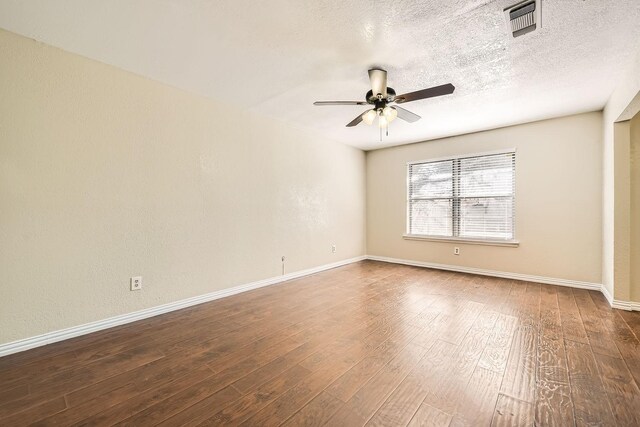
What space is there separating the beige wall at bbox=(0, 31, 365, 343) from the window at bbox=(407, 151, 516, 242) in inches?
109

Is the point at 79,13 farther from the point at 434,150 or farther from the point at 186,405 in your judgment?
the point at 434,150

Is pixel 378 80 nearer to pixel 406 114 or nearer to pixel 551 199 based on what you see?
pixel 406 114

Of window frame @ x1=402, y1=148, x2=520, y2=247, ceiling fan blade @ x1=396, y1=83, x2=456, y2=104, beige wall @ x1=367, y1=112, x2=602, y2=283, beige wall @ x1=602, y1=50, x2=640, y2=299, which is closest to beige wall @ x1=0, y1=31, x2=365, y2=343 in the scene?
ceiling fan blade @ x1=396, y1=83, x2=456, y2=104

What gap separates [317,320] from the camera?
2715mm

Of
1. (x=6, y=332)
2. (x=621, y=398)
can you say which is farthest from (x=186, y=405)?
(x=621, y=398)

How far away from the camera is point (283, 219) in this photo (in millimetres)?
4203

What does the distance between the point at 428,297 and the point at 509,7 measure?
9.43 ft

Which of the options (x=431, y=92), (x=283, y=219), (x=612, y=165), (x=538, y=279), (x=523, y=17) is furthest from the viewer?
(x=283, y=219)

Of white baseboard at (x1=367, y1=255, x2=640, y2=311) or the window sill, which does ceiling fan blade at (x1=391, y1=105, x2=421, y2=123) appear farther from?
white baseboard at (x1=367, y1=255, x2=640, y2=311)

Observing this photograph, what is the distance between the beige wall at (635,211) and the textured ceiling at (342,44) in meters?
0.61

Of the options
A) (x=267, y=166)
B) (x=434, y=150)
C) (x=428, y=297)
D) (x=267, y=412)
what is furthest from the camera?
(x=434, y=150)

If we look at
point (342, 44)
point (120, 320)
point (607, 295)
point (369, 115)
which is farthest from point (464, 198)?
point (120, 320)

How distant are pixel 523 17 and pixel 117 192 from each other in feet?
11.8

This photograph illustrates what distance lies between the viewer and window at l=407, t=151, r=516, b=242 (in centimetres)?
438
